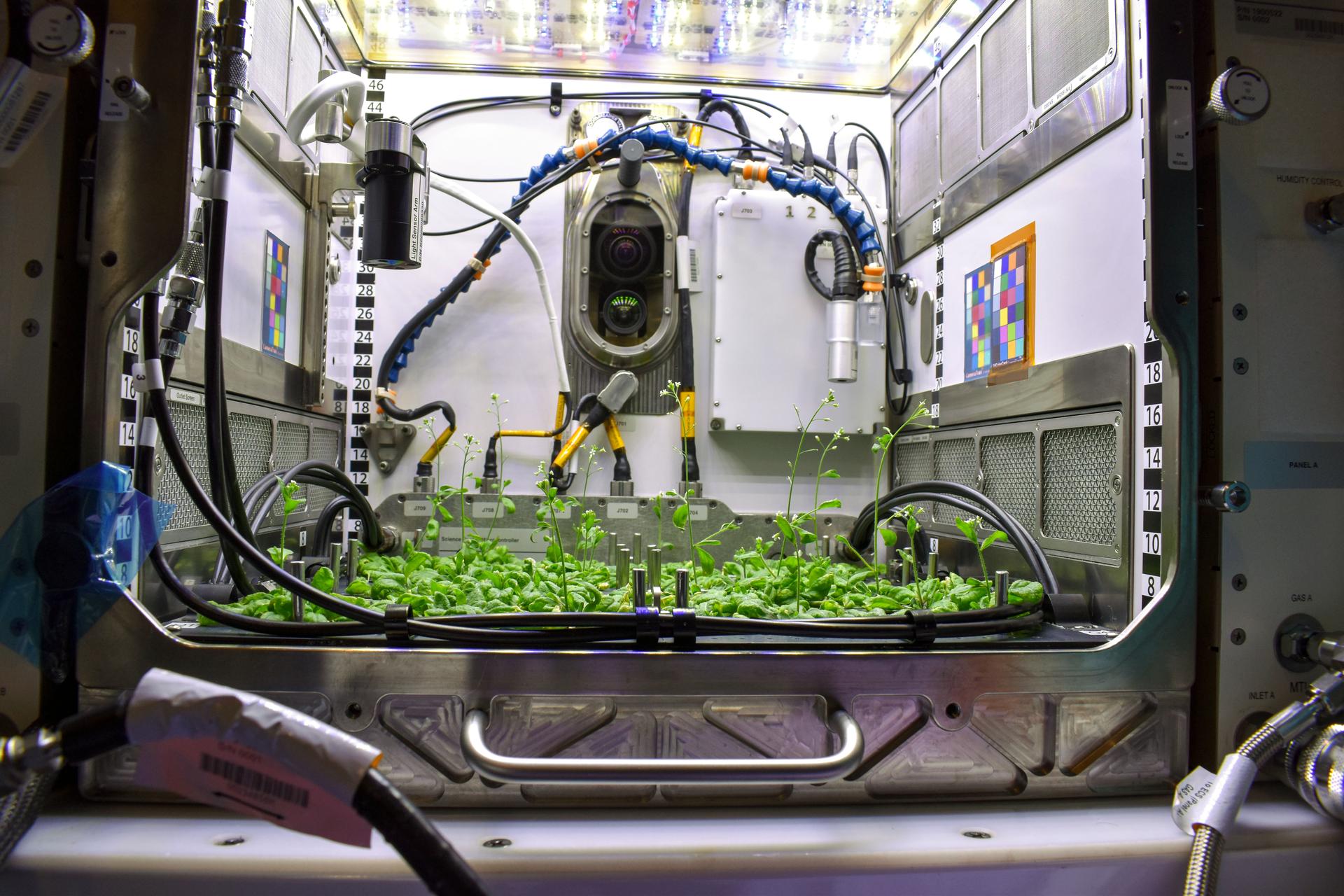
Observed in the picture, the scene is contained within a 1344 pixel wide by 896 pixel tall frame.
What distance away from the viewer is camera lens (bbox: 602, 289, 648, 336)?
2.43m

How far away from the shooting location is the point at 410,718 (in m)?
0.96

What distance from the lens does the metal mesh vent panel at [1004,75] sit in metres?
1.74

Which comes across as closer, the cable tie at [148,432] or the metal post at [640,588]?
the cable tie at [148,432]

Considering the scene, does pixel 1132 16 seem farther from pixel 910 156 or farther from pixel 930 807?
pixel 930 807

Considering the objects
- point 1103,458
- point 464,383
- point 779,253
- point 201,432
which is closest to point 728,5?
point 779,253

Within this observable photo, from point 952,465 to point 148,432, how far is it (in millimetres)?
1836

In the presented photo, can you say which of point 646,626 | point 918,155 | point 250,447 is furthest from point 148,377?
point 918,155

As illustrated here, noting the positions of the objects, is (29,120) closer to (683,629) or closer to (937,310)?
(683,629)

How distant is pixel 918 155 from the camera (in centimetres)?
233

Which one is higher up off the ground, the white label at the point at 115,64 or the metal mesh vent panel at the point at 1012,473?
the white label at the point at 115,64

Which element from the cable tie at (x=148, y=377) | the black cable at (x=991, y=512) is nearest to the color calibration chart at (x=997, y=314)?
the black cable at (x=991, y=512)

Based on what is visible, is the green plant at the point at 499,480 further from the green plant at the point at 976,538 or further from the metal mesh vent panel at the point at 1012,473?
→ the metal mesh vent panel at the point at 1012,473

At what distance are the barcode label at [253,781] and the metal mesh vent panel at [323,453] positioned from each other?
160cm

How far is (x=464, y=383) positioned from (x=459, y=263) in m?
0.40
